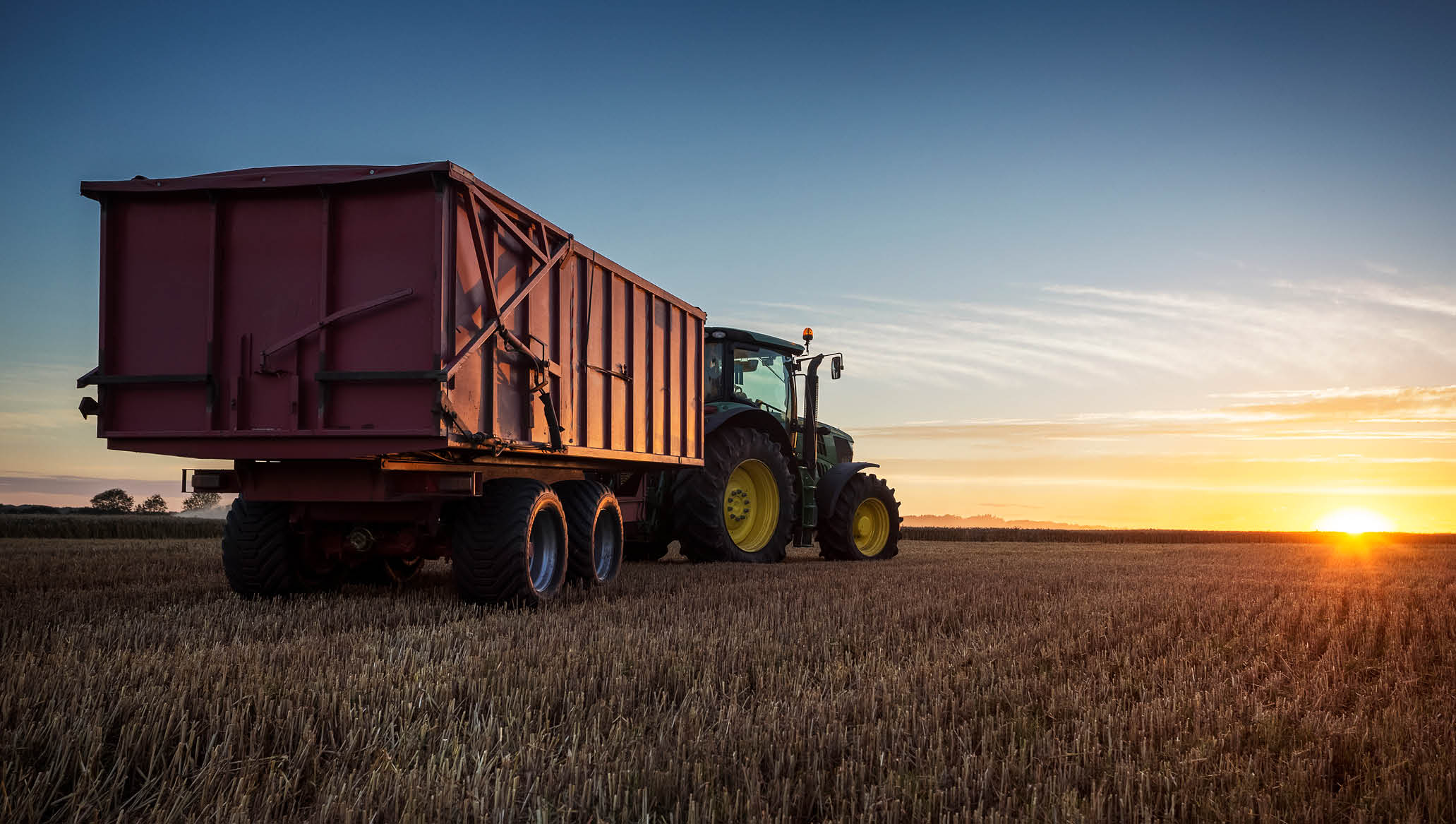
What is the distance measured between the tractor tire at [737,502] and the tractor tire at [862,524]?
992 millimetres

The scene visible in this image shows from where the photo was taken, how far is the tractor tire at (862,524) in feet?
42.8

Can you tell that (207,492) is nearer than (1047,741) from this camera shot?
No

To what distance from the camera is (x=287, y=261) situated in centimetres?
671

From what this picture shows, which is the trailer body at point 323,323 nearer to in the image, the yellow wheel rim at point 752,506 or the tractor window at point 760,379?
the yellow wheel rim at point 752,506

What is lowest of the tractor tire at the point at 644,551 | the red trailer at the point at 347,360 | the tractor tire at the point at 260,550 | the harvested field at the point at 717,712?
the tractor tire at the point at 644,551

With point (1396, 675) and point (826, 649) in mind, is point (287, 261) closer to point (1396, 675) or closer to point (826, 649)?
point (826, 649)

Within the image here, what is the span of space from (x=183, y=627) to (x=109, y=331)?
242cm

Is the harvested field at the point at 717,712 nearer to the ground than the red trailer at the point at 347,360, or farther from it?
nearer to the ground

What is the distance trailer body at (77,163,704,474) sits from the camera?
6332 millimetres

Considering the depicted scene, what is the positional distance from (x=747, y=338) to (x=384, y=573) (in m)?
5.39

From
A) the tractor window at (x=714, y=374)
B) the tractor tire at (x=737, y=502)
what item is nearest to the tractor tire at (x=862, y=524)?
the tractor tire at (x=737, y=502)

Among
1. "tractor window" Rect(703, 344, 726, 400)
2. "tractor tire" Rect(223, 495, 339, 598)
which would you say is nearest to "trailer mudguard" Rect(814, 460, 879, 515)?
"tractor window" Rect(703, 344, 726, 400)

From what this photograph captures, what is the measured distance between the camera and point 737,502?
12.0 meters

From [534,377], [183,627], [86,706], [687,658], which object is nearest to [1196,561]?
[534,377]
